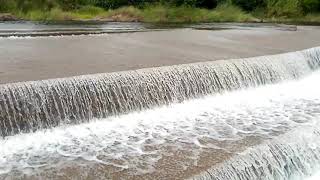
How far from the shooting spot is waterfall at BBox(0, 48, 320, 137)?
588cm

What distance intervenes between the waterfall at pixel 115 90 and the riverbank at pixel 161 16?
50.3 feet

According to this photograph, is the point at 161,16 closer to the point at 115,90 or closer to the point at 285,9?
the point at 285,9

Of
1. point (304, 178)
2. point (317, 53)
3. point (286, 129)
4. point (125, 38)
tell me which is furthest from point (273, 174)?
point (125, 38)

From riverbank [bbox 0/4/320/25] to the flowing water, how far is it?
1598cm

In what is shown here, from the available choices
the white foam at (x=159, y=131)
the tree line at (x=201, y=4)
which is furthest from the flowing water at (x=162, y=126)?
the tree line at (x=201, y=4)

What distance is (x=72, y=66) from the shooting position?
7.88m

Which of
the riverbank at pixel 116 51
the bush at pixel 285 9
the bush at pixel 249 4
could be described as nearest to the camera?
the riverbank at pixel 116 51

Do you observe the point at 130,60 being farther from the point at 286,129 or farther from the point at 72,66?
the point at 286,129

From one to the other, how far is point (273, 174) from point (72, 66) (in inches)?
160

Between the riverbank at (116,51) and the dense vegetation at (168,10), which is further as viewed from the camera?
the dense vegetation at (168,10)

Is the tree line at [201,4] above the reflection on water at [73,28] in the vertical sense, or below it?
below

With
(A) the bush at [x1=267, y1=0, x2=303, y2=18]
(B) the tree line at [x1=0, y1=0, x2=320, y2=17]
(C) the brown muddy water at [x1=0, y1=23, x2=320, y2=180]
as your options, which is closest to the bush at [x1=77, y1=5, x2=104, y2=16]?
(B) the tree line at [x1=0, y1=0, x2=320, y2=17]

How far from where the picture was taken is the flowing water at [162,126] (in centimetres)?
486

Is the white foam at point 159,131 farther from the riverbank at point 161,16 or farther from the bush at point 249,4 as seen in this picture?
the bush at point 249,4
